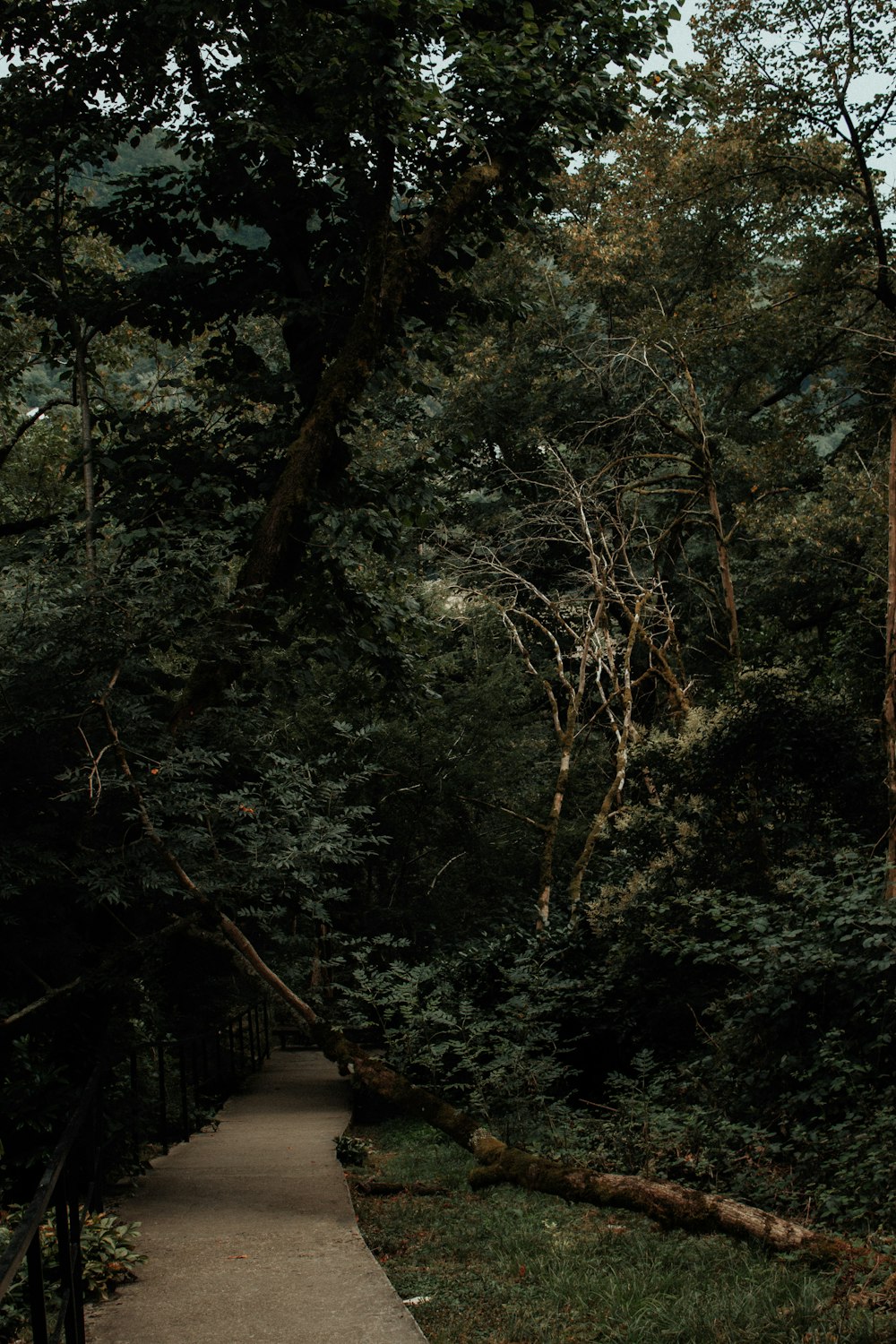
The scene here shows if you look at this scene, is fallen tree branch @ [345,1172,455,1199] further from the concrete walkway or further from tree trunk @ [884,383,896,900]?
tree trunk @ [884,383,896,900]

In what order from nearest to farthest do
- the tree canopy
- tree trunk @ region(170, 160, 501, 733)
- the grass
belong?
1. the grass
2. the tree canopy
3. tree trunk @ region(170, 160, 501, 733)

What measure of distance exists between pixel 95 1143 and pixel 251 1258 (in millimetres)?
1143

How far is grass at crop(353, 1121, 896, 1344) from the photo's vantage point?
4387 mm

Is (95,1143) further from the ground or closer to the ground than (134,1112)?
further from the ground

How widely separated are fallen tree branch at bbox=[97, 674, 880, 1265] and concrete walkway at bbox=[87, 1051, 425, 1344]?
2.80 ft

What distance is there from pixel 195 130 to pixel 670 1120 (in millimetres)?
9739

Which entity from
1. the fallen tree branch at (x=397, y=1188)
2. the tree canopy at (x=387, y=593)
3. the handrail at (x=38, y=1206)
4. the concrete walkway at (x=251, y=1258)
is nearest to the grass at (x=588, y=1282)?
the concrete walkway at (x=251, y=1258)

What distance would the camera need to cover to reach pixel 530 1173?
279 inches

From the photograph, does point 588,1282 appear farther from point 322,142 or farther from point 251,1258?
point 322,142

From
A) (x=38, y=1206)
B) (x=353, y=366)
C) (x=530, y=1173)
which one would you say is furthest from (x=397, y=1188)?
(x=353, y=366)

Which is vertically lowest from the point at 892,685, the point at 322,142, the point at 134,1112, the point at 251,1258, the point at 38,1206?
the point at 251,1258

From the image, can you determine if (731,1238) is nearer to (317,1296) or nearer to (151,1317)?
(317,1296)

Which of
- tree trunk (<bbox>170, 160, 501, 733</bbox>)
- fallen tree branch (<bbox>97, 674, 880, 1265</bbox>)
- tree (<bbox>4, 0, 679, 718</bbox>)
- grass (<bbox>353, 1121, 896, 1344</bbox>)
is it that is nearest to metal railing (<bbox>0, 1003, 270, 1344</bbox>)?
fallen tree branch (<bbox>97, 674, 880, 1265</bbox>)

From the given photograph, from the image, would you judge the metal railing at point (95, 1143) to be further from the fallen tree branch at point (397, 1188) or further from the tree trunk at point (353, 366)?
the tree trunk at point (353, 366)
